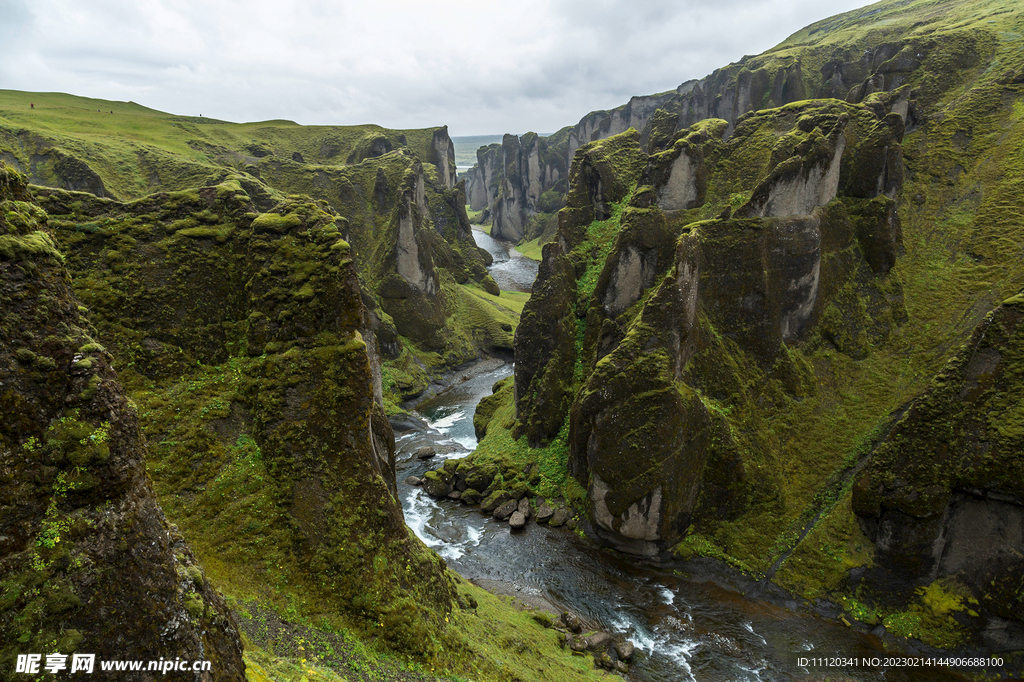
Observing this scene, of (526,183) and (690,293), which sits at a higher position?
(526,183)

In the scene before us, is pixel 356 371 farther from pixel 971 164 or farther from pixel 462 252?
pixel 462 252

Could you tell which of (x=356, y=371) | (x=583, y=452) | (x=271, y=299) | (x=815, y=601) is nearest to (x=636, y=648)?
(x=815, y=601)

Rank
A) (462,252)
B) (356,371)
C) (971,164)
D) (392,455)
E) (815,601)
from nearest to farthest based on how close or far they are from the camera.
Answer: (356,371), (392,455), (815,601), (971,164), (462,252)

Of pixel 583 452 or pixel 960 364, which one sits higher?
pixel 960 364

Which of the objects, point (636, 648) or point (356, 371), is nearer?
point (356, 371)

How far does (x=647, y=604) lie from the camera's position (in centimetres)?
2666

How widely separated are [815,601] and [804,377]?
45.3 feet

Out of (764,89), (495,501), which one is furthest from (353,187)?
(764,89)

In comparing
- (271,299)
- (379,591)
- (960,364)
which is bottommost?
(379,591)

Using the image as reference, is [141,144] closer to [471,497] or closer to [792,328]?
[471,497]

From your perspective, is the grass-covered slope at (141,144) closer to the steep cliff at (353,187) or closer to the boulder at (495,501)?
the steep cliff at (353,187)

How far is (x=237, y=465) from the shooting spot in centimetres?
1727

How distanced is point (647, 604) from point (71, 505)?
84.6ft

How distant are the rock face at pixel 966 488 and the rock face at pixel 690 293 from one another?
7.47 meters
